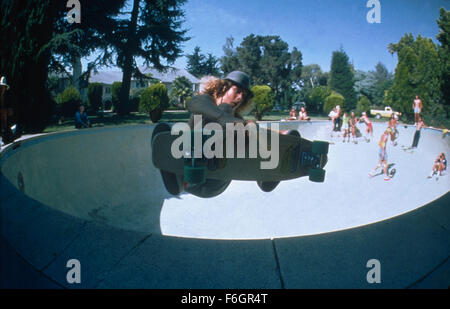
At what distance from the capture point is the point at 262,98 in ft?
34.4

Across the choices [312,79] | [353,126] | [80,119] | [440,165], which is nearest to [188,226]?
[80,119]

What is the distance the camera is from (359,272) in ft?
3.95

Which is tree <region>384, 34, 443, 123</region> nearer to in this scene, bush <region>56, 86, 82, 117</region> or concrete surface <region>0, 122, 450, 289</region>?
concrete surface <region>0, 122, 450, 289</region>

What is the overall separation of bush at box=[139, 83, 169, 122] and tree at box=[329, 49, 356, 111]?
79.9 feet

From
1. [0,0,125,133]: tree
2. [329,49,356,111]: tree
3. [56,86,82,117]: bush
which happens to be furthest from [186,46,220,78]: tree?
[329,49,356,111]: tree

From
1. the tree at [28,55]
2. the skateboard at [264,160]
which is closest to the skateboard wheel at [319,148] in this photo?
the skateboard at [264,160]

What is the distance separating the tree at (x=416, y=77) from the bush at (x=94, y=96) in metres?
28.2

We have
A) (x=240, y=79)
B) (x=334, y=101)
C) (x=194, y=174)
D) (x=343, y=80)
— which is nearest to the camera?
(x=194, y=174)

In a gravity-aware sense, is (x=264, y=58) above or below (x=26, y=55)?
above

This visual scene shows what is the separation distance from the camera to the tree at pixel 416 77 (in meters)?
7.45

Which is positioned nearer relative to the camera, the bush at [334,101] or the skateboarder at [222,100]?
the skateboarder at [222,100]

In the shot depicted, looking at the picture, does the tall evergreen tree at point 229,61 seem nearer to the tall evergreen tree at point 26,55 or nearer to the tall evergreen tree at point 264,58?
the tall evergreen tree at point 264,58

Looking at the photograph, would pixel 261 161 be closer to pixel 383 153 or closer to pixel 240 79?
pixel 240 79

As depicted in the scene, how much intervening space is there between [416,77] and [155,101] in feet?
41.7
